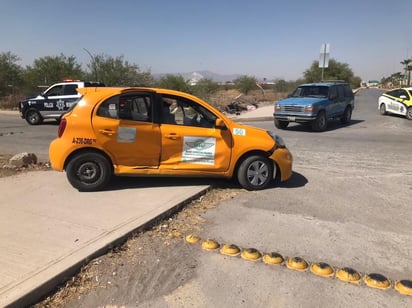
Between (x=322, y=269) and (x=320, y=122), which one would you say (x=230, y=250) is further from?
(x=320, y=122)

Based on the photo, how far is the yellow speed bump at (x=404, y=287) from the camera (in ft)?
10.9

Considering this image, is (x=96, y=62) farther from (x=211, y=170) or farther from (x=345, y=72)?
(x=345, y=72)

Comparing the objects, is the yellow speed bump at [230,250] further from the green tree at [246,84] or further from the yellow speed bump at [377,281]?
the green tree at [246,84]

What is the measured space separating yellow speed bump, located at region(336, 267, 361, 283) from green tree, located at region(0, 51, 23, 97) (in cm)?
3068

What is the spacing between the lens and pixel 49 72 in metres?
30.2

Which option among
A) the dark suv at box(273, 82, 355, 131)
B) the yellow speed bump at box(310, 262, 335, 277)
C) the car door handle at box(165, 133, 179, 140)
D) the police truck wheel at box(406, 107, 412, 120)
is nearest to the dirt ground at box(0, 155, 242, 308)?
the yellow speed bump at box(310, 262, 335, 277)

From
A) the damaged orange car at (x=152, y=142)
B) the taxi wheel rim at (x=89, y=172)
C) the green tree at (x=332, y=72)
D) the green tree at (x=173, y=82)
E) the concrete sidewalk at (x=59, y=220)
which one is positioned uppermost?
the green tree at (x=332, y=72)

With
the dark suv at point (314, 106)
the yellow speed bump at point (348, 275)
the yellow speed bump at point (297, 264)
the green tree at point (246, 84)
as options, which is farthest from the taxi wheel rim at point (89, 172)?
the green tree at point (246, 84)

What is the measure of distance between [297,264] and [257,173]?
2620mm

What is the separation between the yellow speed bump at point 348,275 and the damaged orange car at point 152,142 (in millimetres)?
2736

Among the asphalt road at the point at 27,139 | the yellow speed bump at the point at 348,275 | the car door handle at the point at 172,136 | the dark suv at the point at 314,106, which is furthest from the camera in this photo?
the dark suv at the point at 314,106

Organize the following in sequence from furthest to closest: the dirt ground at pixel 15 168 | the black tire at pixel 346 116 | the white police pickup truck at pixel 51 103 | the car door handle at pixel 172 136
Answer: the black tire at pixel 346 116, the white police pickup truck at pixel 51 103, the dirt ground at pixel 15 168, the car door handle at pixel 172 136

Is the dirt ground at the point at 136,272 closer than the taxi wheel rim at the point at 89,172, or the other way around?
the dirt ground at the point at 136,272

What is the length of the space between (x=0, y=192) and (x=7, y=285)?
311 cm
